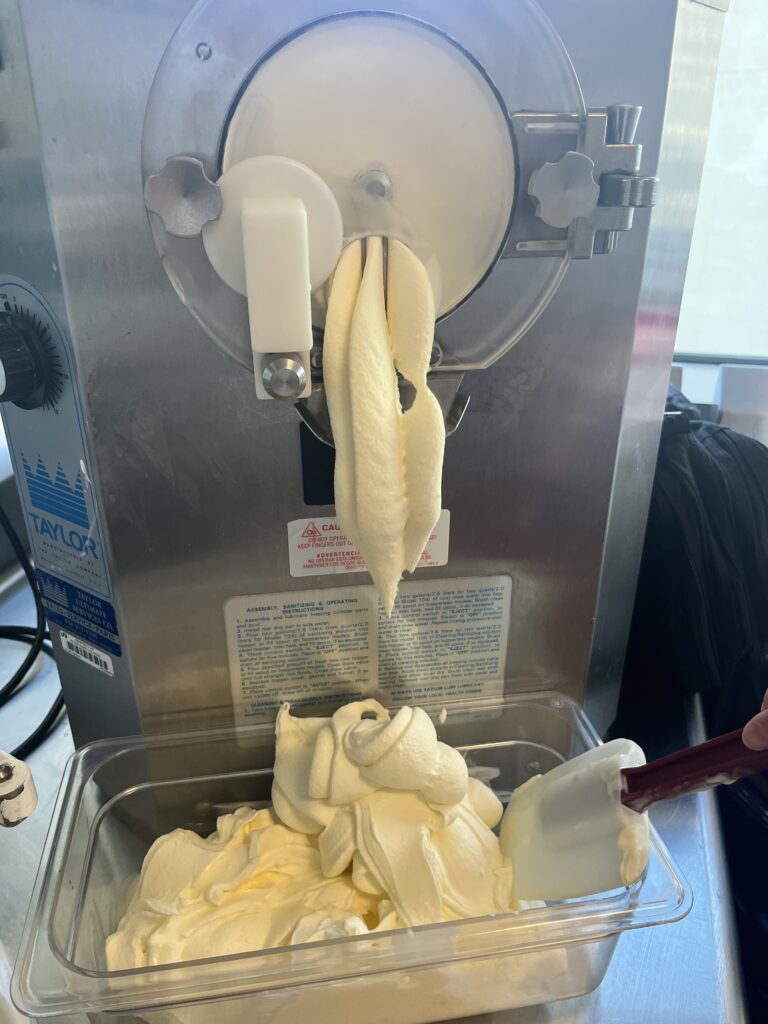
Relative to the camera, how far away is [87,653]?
0.53 m

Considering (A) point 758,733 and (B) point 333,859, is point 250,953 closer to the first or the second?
(B) point 333,859

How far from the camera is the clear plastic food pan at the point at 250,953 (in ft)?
1.37

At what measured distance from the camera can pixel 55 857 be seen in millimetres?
490

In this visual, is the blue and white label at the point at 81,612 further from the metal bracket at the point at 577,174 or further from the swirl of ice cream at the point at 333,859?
→ the metal bracket at the point at 577,174

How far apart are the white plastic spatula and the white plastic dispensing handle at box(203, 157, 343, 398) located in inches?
11.9

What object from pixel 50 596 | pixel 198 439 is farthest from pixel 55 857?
pixel 198 439

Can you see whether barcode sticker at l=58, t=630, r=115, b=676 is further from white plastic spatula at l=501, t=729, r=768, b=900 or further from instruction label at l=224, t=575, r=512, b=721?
white plastic spatula at l=501, t=729, r=768, b=900

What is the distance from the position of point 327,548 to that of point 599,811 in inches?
9.3

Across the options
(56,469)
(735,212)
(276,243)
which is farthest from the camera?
(735,212)

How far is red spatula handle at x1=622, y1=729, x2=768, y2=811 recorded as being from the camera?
0.41 m

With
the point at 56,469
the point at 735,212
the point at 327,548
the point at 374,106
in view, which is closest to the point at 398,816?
the point at 327,548

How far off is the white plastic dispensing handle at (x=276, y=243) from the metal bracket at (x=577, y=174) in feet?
0.34

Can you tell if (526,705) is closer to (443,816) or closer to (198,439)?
(443,816)

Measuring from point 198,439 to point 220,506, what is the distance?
47mm
